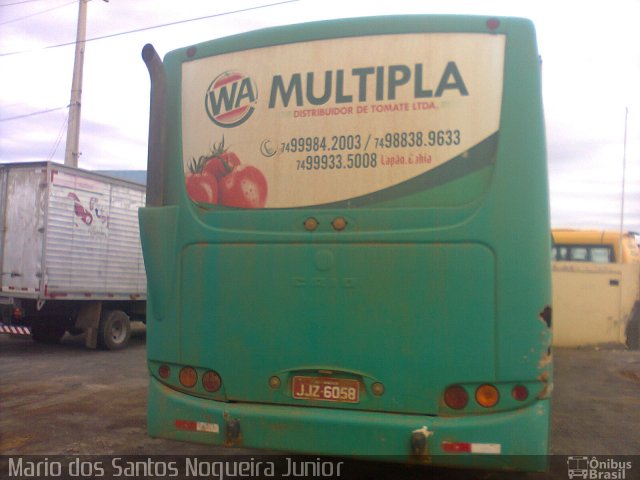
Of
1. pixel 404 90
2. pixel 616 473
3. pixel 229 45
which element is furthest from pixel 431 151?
pixel 616 473

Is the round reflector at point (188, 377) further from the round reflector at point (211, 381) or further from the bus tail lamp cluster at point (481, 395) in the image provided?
the bus tail lamp cluster at point (481, 395)

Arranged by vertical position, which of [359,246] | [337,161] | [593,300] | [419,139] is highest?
[419,139]

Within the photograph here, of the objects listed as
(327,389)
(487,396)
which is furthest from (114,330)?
(487,396)

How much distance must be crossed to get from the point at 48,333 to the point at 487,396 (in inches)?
489

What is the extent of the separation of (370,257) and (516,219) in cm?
93

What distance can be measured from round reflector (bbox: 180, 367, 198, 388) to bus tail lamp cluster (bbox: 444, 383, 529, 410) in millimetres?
1729

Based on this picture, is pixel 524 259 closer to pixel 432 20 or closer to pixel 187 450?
pixel 432 20

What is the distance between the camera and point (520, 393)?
3998mm

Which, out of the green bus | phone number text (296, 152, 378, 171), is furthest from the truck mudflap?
phone number text (296, 152, 378, 171)

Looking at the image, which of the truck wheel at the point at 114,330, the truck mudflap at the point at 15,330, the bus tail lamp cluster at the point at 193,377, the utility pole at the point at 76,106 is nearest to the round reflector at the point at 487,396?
the bus tail lamp cluster at the point at 193,377

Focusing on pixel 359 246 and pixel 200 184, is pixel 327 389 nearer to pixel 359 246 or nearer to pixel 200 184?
pixel 359 246

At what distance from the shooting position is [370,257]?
13.8 ft

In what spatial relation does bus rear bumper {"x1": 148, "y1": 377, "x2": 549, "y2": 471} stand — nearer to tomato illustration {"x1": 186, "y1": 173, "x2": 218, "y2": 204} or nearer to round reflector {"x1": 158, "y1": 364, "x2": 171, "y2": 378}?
round reflector {"x1": 158, "y1": 364, "x2": 171, "y2": 378}

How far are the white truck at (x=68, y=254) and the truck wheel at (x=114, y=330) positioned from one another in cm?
2
